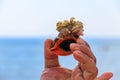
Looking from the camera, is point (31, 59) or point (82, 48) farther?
point (31, 59)

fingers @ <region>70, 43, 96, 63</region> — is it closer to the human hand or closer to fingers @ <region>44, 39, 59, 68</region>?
the human hand

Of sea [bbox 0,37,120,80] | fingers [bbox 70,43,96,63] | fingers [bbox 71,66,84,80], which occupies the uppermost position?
sea [bbox 0,37,120,80]

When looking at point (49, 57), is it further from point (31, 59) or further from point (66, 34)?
point (31, 59)

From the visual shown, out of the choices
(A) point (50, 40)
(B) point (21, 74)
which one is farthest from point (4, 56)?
(A) point (50, 40)

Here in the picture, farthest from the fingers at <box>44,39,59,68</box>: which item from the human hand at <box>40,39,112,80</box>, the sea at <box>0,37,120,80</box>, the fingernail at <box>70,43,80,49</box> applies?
the sea at <box>0,37,120,80</box>

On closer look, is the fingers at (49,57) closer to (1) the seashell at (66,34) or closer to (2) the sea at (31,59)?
(1) the seashell at (66,34)

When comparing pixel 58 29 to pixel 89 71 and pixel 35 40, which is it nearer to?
pixel 89 71

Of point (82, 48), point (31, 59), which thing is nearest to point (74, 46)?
point (82, 48)

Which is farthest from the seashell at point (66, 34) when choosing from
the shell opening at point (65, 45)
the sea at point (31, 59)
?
the sea at point (31, 59)

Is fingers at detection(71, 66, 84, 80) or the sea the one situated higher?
the sea
